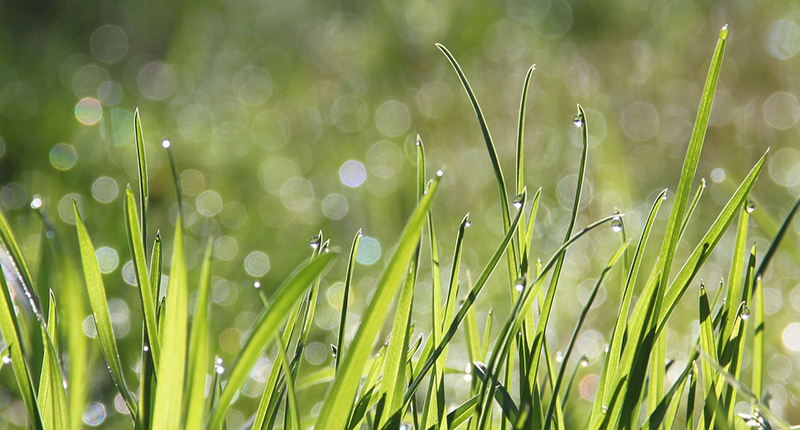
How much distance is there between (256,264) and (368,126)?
570mm

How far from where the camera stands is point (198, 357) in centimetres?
36

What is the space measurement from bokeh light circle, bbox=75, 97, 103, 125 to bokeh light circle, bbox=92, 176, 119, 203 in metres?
0.24

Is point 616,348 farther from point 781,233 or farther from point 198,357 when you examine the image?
point 198,357

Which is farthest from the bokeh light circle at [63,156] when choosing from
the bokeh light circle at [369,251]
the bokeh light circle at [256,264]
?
the bokeh light circle at [369,251]

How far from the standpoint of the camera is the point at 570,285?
1245 mm

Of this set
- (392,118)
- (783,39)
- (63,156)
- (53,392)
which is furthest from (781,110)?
(53,392)

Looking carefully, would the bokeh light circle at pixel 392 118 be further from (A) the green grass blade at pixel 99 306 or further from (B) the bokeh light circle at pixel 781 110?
(A) the green grass blade at pixel 99 306

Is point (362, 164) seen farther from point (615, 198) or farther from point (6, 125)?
point (6, 125)

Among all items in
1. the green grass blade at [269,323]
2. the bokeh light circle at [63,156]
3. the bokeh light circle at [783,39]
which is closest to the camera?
the green grass blade at [269,323]

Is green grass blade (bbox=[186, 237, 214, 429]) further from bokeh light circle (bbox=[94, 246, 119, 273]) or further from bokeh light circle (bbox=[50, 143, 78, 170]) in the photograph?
bokeh light circle (bbox=[50, 143, 78, 170])

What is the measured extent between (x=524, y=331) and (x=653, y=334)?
3.1 inches

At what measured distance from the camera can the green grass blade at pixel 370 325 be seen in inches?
13.6

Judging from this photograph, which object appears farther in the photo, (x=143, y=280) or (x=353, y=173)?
(x=353, y=173)

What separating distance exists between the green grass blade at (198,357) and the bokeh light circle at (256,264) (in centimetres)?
79
